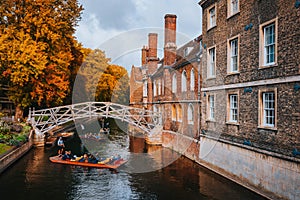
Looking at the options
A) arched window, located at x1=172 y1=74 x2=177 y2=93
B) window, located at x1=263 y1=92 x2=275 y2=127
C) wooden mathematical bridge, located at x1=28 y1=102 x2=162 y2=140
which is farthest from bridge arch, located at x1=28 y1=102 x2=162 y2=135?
window, located at x1=263 y1=92 x2=275 y2=127

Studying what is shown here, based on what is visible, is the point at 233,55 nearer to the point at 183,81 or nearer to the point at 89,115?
the point at 183,81

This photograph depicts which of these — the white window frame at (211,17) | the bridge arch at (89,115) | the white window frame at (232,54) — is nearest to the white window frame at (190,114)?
the bridge arch at (89,115)

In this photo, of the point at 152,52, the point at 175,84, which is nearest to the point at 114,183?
the point at 175,84

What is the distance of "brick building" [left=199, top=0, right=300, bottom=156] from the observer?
34.9ft

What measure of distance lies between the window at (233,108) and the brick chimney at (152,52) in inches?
695

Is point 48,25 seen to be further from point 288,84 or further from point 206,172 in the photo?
point 288,84

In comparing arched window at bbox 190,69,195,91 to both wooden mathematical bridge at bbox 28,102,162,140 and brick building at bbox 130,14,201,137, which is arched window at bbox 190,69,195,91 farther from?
wooden mathematical bridge at bbox 28,102,162,140

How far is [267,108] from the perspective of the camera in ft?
39.7

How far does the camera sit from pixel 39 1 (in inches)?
966

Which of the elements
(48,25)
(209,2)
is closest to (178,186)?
(209,2)

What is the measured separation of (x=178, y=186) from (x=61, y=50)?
18598 mm

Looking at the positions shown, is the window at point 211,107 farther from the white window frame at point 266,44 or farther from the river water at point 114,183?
the white window frame at point 266,44

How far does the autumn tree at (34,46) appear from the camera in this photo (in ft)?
75.0

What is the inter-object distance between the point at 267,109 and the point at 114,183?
7893 millimetres
